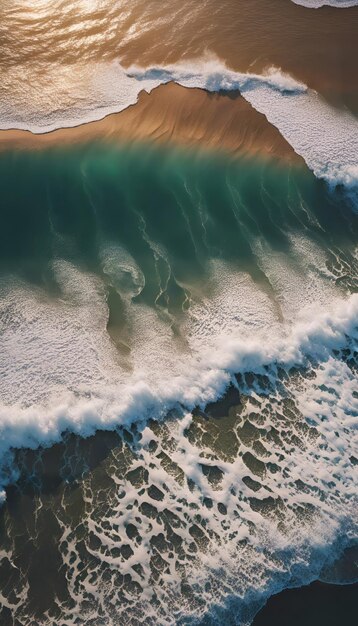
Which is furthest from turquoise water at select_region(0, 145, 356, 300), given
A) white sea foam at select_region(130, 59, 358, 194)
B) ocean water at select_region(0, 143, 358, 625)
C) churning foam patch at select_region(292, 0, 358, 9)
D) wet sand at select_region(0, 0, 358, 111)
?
churning foam patch at select_region(292, 0, 358, 9)

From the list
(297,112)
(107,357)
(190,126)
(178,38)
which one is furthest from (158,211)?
(178,38)

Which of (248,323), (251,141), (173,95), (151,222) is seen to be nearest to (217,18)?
(173,95)

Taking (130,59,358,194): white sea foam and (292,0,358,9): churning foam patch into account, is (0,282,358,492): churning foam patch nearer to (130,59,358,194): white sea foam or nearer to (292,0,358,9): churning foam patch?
(130,59,358,194): white sea foam

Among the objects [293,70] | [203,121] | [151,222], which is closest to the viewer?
[151,222]

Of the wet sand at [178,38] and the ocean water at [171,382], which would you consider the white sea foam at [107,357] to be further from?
the wet sand at [178,38]

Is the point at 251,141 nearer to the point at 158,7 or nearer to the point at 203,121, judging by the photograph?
the point at 203,121

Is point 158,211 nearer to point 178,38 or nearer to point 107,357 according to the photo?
point 107,357
